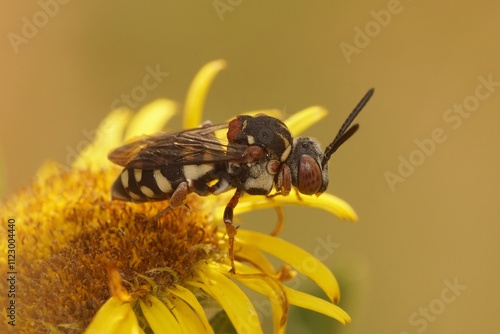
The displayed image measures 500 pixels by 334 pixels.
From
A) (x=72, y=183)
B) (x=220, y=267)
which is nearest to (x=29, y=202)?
(x=72, y=183)

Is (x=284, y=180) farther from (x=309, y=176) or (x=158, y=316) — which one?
(x=158, y=316)

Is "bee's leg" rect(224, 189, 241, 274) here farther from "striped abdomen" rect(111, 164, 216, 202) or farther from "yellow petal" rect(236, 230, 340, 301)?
"yellow petal" rect(236, 230, 340, 301)

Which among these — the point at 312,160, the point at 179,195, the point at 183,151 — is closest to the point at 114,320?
the point at 179,195

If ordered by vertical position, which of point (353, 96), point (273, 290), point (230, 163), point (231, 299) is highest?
point (353, 96)

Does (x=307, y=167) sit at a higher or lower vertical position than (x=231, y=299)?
higher

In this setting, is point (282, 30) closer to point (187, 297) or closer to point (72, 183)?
point (72, 183)

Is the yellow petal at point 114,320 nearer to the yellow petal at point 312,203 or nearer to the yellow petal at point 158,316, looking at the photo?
the yellow petal at point 158,316

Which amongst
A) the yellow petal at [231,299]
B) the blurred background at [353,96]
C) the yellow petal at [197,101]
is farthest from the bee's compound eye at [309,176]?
the blurred background at [353,96]
